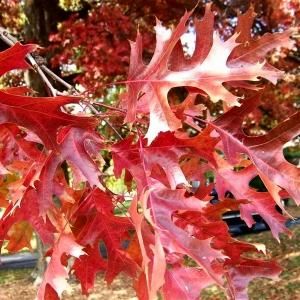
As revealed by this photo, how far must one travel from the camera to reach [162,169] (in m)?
1.12

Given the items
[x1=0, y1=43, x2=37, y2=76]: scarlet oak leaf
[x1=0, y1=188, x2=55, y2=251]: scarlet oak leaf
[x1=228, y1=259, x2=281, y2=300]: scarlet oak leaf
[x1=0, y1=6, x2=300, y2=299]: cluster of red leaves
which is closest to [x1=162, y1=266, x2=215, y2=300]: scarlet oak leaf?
[x1=0, y1=6, x2=300, y2=299]: cluster of red leaves

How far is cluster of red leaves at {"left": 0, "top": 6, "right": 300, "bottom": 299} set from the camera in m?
0.96

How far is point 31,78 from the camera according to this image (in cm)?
637

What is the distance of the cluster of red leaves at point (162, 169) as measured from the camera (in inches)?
37.9

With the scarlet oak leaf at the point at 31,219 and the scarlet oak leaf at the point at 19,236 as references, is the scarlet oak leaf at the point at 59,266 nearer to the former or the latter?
the scarlet oak leaf at the point at 31,219

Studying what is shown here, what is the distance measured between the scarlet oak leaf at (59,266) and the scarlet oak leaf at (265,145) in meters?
0.39

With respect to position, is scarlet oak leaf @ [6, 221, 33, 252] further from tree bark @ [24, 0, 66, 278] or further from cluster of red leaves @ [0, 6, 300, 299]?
tree bark @ [24, 0, 66, 278]

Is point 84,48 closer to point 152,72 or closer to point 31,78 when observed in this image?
point 31,78

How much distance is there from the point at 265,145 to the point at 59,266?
524 millimetres

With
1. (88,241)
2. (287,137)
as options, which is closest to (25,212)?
(88,241)

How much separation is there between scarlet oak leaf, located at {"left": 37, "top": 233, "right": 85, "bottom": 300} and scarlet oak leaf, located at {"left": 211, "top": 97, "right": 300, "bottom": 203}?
15.5 inches

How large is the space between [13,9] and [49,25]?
1172mm

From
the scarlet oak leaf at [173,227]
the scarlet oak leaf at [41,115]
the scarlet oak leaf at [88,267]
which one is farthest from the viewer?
the scarlet oak leaf at [88,267]

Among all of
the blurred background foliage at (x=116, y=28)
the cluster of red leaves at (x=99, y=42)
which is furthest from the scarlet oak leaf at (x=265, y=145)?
the cluster of red leaves at (x=99, y=42)
